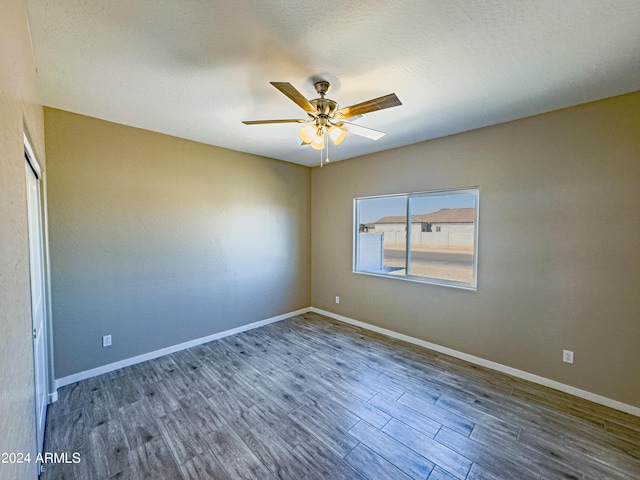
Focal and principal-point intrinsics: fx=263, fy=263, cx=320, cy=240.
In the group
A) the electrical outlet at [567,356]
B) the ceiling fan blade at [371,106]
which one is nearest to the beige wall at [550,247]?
the electrical outlet at [567,356]

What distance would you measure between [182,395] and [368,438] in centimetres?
173

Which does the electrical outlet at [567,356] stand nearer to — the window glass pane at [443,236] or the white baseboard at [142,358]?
the window glass pane at [443,236]

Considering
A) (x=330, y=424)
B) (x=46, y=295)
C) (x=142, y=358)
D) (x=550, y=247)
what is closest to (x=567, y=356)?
(x=550, y=247)

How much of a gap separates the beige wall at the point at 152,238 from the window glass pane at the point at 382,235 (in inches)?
53.3

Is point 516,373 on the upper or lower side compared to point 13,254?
lower

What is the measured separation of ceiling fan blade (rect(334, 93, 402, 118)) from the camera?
1721mm

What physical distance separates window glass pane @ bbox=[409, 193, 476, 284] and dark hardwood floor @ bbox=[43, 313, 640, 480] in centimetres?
109

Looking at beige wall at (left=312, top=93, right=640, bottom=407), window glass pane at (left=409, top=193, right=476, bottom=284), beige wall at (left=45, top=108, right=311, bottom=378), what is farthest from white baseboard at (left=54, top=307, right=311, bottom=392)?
window glass pane at (left=409, top=193, right=476, bottom=284)

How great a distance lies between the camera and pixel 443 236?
3.43m

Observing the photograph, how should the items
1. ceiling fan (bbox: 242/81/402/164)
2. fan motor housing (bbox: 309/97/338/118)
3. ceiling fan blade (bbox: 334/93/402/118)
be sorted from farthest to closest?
1. fan motor housing (bbox: 309/97/338/118)
2. ceiling fan (bbox: 242/81/402/164)
3. ceiling fan blade (bbox: 334/93/402/118)

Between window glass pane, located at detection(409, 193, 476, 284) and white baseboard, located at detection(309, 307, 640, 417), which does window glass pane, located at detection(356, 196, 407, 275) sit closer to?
window glass pane, located at detection(409, 193, 476, 284)

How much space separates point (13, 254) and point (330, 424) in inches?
86.6

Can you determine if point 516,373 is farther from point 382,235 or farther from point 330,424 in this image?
point 382,235

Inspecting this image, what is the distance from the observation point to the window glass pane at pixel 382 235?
3.81 meters
